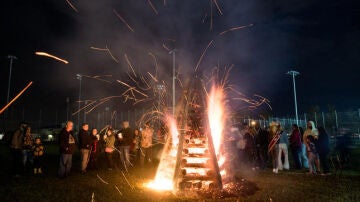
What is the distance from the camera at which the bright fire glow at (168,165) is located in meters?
8.84

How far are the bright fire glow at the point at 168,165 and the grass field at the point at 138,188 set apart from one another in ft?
1.91

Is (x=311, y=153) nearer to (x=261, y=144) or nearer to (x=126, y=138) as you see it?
(x=261, y=144)

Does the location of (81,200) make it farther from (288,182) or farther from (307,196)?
(288,182)

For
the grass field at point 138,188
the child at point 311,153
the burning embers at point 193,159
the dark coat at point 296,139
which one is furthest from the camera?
the dark coat at point 296,139

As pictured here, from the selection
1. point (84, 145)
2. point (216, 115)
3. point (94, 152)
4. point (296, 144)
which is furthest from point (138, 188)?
point (296, 144)

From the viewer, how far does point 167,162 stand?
30.5 feet

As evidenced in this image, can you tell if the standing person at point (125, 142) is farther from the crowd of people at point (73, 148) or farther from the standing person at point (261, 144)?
the standing person at point (261, 144)

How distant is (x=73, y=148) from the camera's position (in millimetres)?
11039

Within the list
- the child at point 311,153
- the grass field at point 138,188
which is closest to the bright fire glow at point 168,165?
the grass field at point 138,188

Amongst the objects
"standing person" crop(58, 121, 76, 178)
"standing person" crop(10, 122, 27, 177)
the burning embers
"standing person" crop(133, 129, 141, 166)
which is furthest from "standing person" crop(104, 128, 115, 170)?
the burning embers

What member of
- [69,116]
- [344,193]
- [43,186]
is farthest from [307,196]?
[69,116]

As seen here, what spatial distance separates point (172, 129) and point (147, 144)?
16.0ft

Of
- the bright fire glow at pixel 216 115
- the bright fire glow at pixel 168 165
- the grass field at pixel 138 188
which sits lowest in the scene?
the grass field at pixel 138 188

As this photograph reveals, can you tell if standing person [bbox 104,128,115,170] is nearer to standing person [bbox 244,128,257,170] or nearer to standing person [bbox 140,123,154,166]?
standing person [bbox 140,123,154,166]
